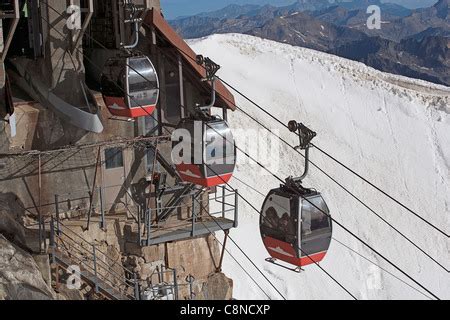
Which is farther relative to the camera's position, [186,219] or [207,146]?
[186,219]

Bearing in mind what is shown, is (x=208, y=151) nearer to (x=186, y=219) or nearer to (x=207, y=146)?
(x=207, y=146)

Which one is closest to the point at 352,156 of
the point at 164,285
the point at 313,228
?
the point at 164,285


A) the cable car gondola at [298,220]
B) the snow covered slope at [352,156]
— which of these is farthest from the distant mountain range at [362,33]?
the cable car gondola at [298,220]

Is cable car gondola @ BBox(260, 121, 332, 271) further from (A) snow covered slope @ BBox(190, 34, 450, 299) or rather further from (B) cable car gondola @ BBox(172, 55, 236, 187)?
(A) snow covered slope @ BBox(190, 34, 450, 299)

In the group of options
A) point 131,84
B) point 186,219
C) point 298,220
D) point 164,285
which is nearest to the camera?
point 298,220

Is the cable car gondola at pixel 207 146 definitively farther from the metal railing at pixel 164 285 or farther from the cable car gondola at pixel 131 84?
the metal railing at pixel 164 285
